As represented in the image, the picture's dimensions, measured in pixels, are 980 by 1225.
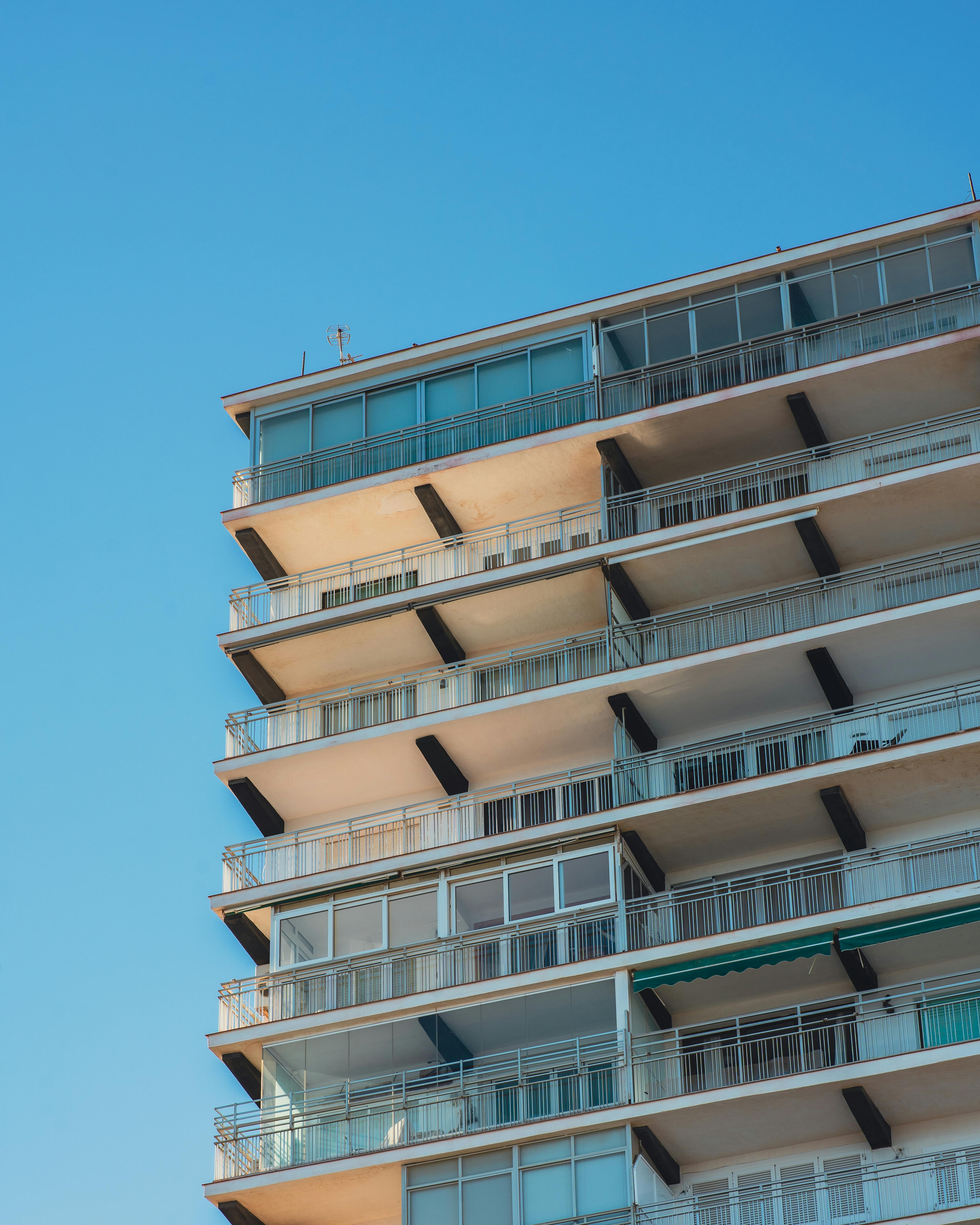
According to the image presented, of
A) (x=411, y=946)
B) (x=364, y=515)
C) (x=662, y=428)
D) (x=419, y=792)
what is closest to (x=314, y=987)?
(x=411, y=946)

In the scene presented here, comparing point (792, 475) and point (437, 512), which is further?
point (437, 512)

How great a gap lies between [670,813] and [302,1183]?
8125 mm

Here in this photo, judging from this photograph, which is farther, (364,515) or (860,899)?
(364,515)

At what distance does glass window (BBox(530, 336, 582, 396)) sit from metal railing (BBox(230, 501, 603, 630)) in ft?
7.72

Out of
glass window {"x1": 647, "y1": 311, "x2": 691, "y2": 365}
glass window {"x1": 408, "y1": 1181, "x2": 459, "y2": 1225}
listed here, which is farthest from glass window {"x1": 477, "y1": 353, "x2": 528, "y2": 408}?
glass window {"x1": 408, "y1": 1181, "x2": 459, "y2": 1225}

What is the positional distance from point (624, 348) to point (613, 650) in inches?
249

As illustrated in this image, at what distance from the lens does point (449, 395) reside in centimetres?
3859

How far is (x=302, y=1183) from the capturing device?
3162cm

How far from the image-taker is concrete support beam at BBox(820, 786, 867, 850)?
106 feet

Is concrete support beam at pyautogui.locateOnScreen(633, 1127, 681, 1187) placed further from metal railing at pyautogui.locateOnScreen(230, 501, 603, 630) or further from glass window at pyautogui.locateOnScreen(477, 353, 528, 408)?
glass window at pyautogui.locateOnScreen(477, 353, 528, 408)

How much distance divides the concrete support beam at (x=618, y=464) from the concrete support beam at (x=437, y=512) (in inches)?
122

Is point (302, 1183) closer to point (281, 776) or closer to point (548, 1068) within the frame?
point (548, 1068)

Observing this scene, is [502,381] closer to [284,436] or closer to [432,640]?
[284,436]

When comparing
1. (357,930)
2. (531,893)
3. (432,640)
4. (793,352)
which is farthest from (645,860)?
(793,352)
